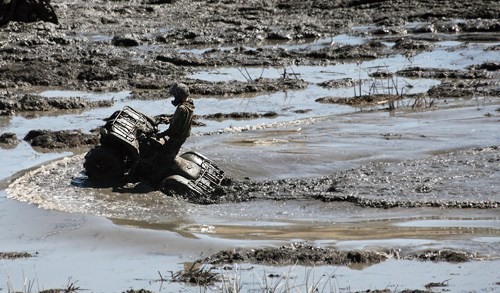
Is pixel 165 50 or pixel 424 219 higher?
pixel 165 50

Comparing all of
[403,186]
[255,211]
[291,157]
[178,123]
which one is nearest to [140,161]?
[178,123]

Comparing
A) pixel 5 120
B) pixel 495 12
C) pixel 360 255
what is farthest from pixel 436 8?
pixel 360 255

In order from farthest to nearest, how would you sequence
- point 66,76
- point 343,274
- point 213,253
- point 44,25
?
1. point 44,25
2. point 66,76
3. point 213,253
4. point 343,274

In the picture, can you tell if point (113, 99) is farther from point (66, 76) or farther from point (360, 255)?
point (360, 255)

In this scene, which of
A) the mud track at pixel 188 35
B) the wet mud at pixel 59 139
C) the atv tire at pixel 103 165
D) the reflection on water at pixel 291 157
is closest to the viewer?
the reflection on water at pixel 291 157

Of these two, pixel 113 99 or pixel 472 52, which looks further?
pixel 472 52

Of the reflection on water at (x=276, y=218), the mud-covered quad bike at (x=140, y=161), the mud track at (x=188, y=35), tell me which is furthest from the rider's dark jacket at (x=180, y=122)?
the mud track at (x=188, y=35)

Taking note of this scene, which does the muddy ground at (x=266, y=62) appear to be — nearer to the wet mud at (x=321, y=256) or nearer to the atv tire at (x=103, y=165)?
the wet mud at (x=321, y=256)

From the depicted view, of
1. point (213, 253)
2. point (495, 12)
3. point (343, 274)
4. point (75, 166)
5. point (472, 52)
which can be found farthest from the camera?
point (495, 12)

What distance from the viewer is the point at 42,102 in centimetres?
1563

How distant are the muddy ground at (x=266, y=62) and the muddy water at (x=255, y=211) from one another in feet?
0.90

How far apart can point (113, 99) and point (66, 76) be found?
182cm

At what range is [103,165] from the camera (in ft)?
35.6

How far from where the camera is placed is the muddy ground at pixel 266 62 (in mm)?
10859
